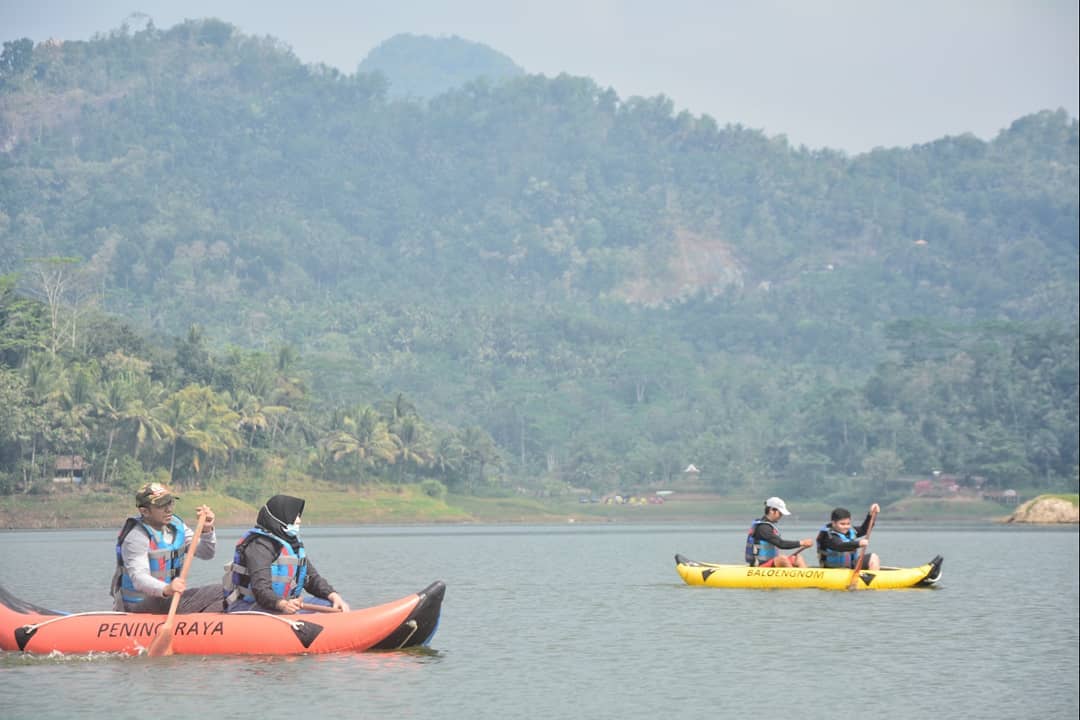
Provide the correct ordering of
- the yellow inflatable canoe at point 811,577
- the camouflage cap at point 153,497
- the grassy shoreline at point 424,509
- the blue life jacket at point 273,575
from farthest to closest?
the grassy shoreline at point 424,509 < the yellow inflatable canoe at point 811,577 < the blue life jacket at point 273,575 < the camouflage cap at point 153,497

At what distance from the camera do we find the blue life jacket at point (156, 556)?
843 inches

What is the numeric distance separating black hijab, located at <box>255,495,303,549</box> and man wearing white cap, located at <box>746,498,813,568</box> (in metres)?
13.6

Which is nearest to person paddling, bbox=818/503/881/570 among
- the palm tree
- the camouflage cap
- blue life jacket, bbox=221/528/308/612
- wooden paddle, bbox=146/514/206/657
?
blue life jacket, bbox=221/528/308/612

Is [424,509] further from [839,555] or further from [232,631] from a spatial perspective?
[232,631]

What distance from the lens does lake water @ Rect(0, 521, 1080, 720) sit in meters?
18.8

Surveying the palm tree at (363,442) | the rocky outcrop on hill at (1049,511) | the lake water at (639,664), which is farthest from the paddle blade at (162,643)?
the rocky outcrop on hill at (1049,511)

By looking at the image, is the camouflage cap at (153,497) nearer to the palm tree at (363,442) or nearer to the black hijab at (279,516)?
the black hijab at (279,516)

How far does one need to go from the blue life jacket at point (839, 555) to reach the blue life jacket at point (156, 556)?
1579 centimetres

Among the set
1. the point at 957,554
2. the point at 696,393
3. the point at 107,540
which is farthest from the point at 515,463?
the point at 957,554

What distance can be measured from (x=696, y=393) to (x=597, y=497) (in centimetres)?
4028

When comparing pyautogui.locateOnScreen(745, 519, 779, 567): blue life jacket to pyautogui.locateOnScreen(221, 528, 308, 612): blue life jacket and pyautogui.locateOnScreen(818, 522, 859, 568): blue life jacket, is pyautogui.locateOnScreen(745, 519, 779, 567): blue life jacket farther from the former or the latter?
pyautogui.locateOnScreen(221, 528, 308, 612): blue life jacket

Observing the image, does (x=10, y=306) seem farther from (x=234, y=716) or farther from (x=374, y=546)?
(x=234, y=716)

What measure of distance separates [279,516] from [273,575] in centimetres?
90

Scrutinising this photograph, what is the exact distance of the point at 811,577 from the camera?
3303 cm
